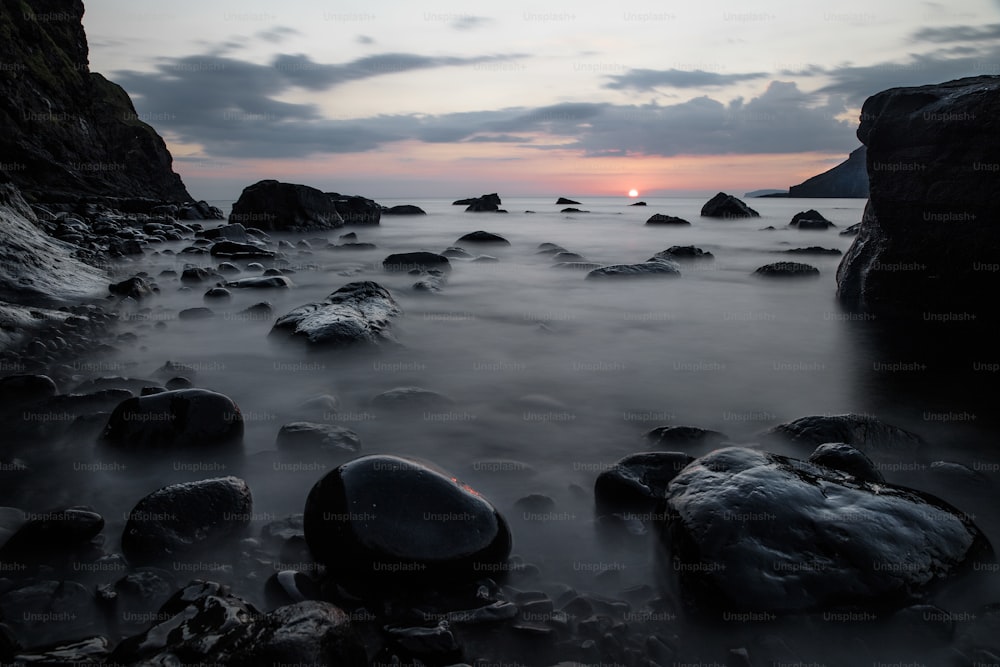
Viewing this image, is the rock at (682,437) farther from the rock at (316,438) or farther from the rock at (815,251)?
the rock at (815,251)

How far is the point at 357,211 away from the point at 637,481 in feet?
95.1

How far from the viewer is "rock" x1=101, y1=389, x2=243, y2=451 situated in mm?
3432

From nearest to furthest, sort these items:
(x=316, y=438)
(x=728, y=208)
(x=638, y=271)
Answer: (x=316, y=438) < (x=638, y=271) < (x=728, y=208)

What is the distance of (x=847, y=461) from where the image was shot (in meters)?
3.12

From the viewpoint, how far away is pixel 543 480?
130 inches

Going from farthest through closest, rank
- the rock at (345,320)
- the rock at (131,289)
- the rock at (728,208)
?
1. the rock at (728,208)
2. the rock at (131,289)
3. the rock at (345,320)

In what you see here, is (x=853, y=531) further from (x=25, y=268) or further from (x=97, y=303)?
(x=25, y=268)

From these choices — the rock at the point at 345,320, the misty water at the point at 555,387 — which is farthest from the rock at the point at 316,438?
the rock at the point at 345,320

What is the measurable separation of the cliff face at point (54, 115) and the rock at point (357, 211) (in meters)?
12.4

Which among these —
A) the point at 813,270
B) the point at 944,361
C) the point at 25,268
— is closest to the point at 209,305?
the point at 25,268

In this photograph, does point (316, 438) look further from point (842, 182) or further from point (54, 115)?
point (842, 182)

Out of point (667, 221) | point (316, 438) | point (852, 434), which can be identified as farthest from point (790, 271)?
point (667, 221)

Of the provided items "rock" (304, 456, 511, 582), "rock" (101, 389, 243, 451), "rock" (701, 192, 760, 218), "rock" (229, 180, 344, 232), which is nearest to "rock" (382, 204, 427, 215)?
"rock" (701, 192, 760, 218)

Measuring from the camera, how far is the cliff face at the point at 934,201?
6402 millimetres
